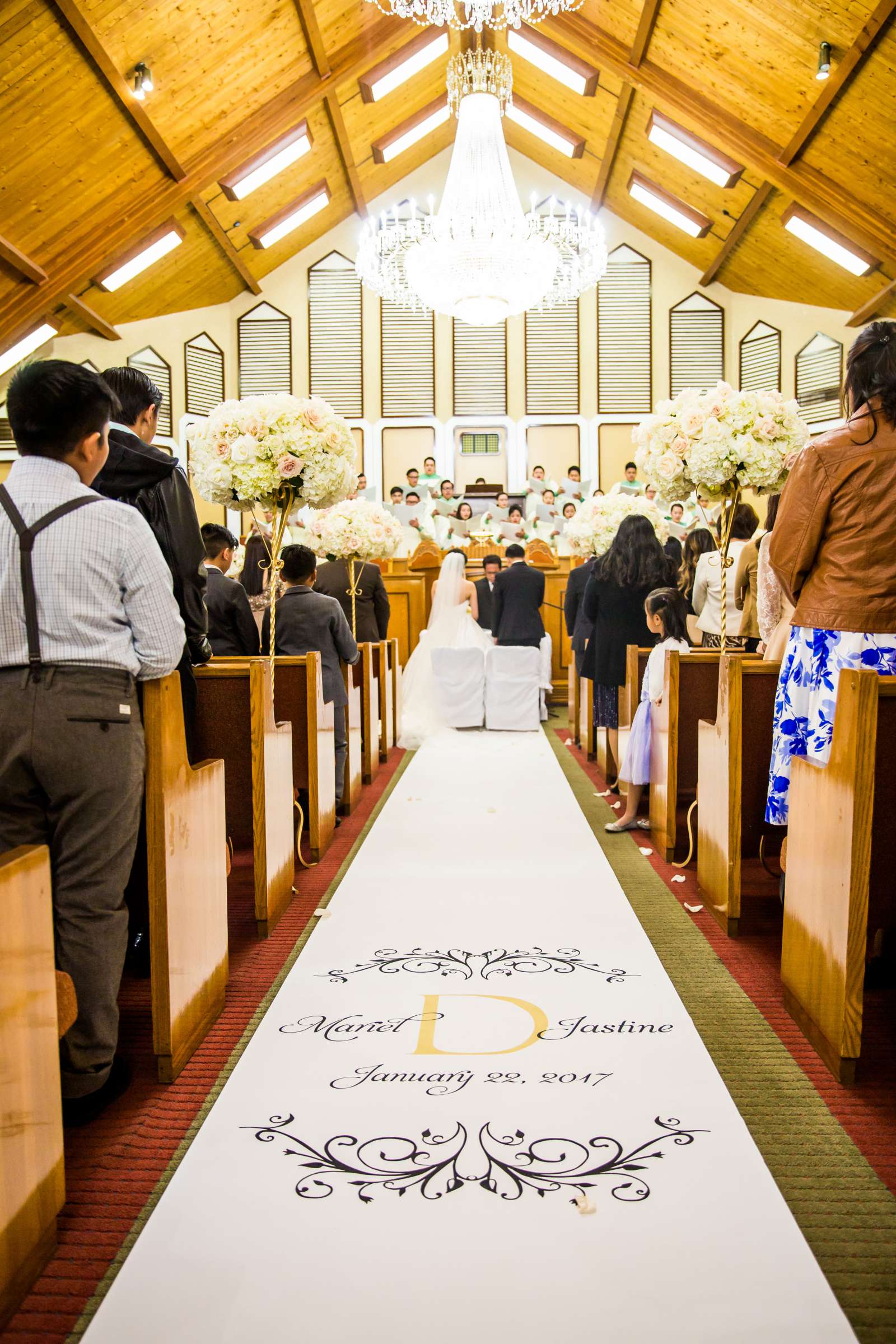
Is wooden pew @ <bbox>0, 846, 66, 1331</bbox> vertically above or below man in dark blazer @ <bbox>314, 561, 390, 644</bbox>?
below

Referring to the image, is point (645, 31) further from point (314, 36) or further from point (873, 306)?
point (873, 306)

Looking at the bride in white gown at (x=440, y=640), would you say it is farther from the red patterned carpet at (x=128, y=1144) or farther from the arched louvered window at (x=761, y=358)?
the arched louvered window at (x=761, y=358)

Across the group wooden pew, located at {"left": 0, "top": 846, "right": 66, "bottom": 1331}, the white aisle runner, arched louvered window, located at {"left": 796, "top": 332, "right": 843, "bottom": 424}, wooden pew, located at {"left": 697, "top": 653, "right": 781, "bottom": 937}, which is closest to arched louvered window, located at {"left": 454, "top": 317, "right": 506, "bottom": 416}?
arched louvered window, located at {"left": 796, "top": 332, "right": 843, "bottom": 424}

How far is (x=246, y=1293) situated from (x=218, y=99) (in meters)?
10.6

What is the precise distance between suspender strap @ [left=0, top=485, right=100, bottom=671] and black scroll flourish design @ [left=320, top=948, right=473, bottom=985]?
4.23 ft

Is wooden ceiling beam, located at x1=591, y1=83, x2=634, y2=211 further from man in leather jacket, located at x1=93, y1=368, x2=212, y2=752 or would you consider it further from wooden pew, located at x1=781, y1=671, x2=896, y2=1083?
wooden pew, located at x1=781, y1=671, x2=896, y2=1083

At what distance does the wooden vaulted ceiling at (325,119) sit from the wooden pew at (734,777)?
668 cm

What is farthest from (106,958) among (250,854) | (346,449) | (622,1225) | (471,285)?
(471,285)

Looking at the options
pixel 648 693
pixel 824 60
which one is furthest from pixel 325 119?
pixel 648 693

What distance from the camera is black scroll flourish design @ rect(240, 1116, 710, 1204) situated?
1.75 m

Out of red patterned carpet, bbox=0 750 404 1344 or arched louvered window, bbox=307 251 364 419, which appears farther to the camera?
arched louvered window, bbox=307 251 364 419

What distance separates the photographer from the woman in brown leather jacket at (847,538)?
2510mm

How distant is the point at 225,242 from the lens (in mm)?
12914

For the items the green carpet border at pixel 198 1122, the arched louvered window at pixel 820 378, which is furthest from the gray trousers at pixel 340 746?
the arched louvered window at pixel 820 378
